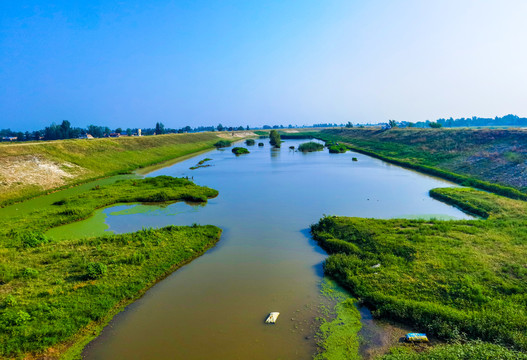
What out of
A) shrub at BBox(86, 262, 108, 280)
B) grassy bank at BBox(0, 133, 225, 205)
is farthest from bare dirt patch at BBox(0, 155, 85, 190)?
shrub at BBox(86, 262, 108, 280)

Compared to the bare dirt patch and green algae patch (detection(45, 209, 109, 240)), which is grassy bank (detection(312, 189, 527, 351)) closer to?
green algae patch (detection(45, 209, 109, 240))

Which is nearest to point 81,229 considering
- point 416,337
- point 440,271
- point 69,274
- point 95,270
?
point 69,274

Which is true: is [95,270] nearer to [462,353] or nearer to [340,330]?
[340,330]

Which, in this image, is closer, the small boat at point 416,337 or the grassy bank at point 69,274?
the small boat at point 416,337

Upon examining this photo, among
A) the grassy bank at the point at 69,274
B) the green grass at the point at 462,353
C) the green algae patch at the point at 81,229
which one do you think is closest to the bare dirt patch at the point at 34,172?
the grassy bank at the point at 69,274

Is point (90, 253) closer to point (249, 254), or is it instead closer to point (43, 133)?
point (249, 254)

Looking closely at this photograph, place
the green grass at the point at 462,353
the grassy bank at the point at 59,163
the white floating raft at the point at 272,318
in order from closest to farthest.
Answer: the green grass at the point at 462,353
the white floating raft at the point at 272,318
the grassy bank at the point at 59,163

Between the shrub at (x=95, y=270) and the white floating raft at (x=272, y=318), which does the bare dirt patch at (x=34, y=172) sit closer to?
the shrub at (x=95, y=270)
